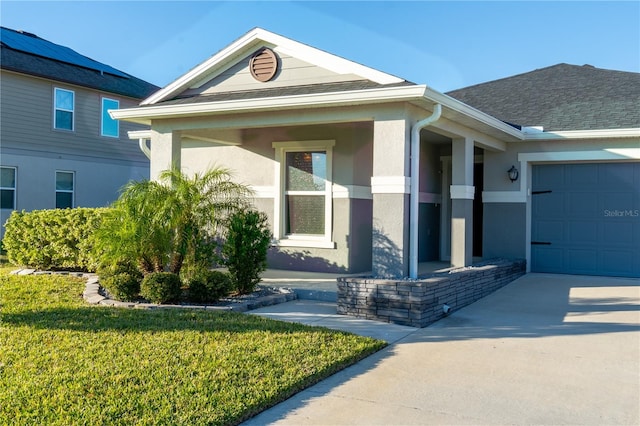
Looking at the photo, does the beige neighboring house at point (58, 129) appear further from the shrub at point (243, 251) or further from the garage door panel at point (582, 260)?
the garage door panel at point (582, 260)

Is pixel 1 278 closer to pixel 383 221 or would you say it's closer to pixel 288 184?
pixel 288 184

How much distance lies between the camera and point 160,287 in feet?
24.8

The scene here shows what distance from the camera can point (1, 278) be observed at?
9.80m

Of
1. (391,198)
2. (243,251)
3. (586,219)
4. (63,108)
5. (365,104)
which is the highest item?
(63,108)

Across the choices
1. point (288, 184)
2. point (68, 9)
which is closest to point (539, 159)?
point (288, 184)

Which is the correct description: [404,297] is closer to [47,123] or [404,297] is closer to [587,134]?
[587,134]

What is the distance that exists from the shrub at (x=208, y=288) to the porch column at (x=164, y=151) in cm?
269

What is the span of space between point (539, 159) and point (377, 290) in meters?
6.13

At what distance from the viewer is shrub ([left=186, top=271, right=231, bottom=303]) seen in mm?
7762

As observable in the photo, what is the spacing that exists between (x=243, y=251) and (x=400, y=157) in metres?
2.67

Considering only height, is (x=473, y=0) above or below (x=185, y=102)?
above

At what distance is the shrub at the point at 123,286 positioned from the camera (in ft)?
25.3

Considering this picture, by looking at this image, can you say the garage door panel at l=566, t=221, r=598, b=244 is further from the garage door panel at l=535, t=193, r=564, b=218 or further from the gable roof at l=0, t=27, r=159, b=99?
the gable roof at l=0, t=27, r=159, b=99

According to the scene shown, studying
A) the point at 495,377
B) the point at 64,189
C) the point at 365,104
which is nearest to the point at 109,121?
the point at 64,189
